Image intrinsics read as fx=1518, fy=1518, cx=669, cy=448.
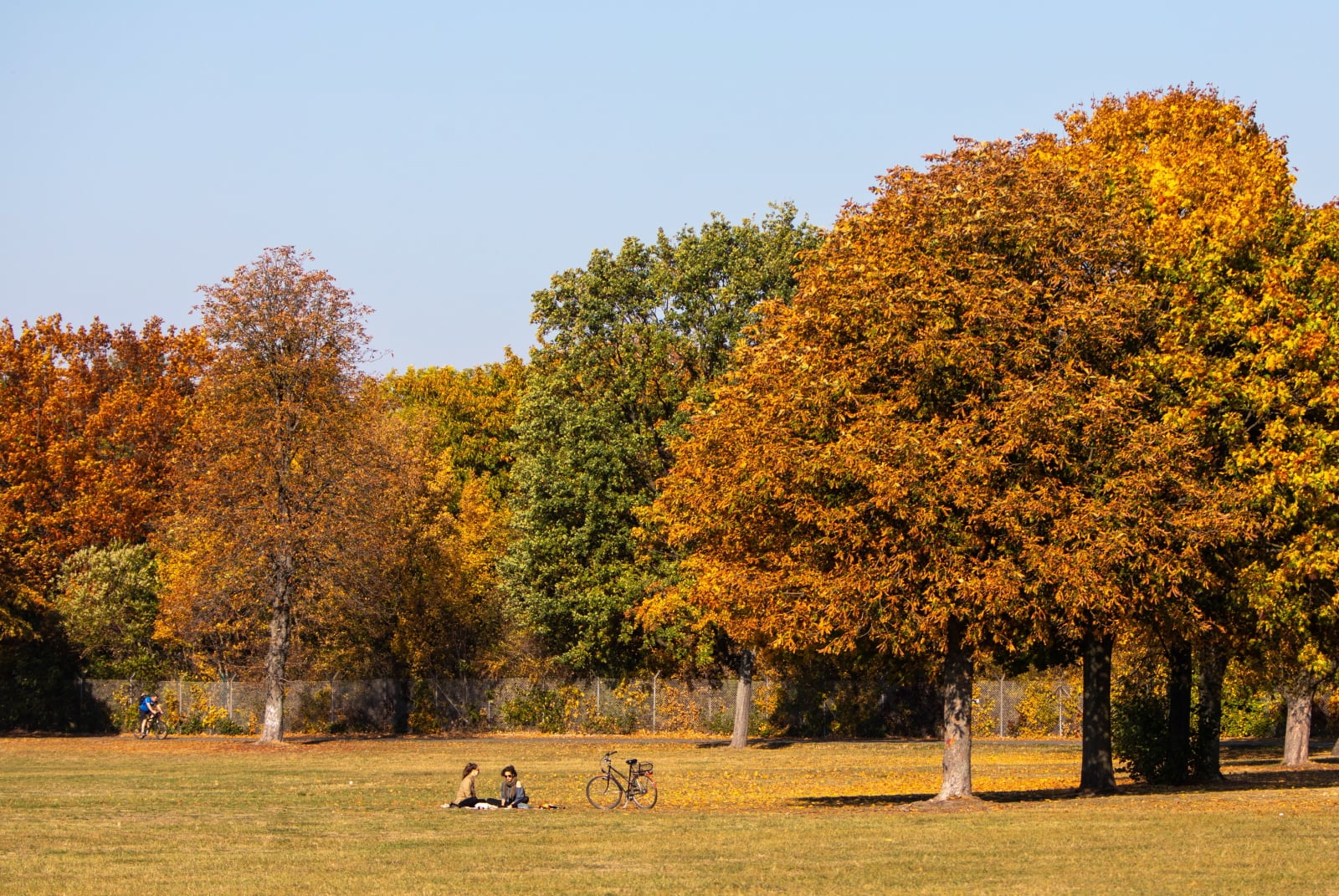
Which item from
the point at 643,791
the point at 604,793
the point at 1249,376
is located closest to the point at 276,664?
the point at 604,793

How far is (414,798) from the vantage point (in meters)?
28.2

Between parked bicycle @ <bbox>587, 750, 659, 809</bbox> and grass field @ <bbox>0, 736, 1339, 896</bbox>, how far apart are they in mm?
413

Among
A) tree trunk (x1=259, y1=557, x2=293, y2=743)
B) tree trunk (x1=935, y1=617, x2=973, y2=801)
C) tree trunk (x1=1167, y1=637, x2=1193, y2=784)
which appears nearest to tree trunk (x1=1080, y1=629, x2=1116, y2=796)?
tree trunk (x1=1167, y1=637, x2=1193, y2=784)

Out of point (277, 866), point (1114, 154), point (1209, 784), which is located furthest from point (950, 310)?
point (277, 866)

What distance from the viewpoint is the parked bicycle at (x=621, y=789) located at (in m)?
26.3

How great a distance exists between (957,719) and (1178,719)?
6.82 m

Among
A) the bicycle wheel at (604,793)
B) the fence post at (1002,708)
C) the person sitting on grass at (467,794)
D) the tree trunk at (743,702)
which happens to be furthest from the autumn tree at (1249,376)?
the fence post at (1002,708)

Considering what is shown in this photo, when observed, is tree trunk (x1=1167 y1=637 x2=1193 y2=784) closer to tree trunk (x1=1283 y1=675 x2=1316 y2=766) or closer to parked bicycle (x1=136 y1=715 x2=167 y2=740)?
tree trunk (x1=1283 y1=675 x2=1316 y2=766)

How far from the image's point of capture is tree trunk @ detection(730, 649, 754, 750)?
51438 millimetres

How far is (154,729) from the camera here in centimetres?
5909

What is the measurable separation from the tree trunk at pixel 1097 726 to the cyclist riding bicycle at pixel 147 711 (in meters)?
38.0

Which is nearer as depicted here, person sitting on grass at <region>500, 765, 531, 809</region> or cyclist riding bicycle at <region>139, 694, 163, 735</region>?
person sitting on grass at <region>500, 765, 531, 809</region>

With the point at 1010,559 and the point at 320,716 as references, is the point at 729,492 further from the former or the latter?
the point at 320,716

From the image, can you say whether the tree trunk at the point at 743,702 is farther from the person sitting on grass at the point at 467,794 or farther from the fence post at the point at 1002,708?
the person sitting on grass at the point at 467,794
